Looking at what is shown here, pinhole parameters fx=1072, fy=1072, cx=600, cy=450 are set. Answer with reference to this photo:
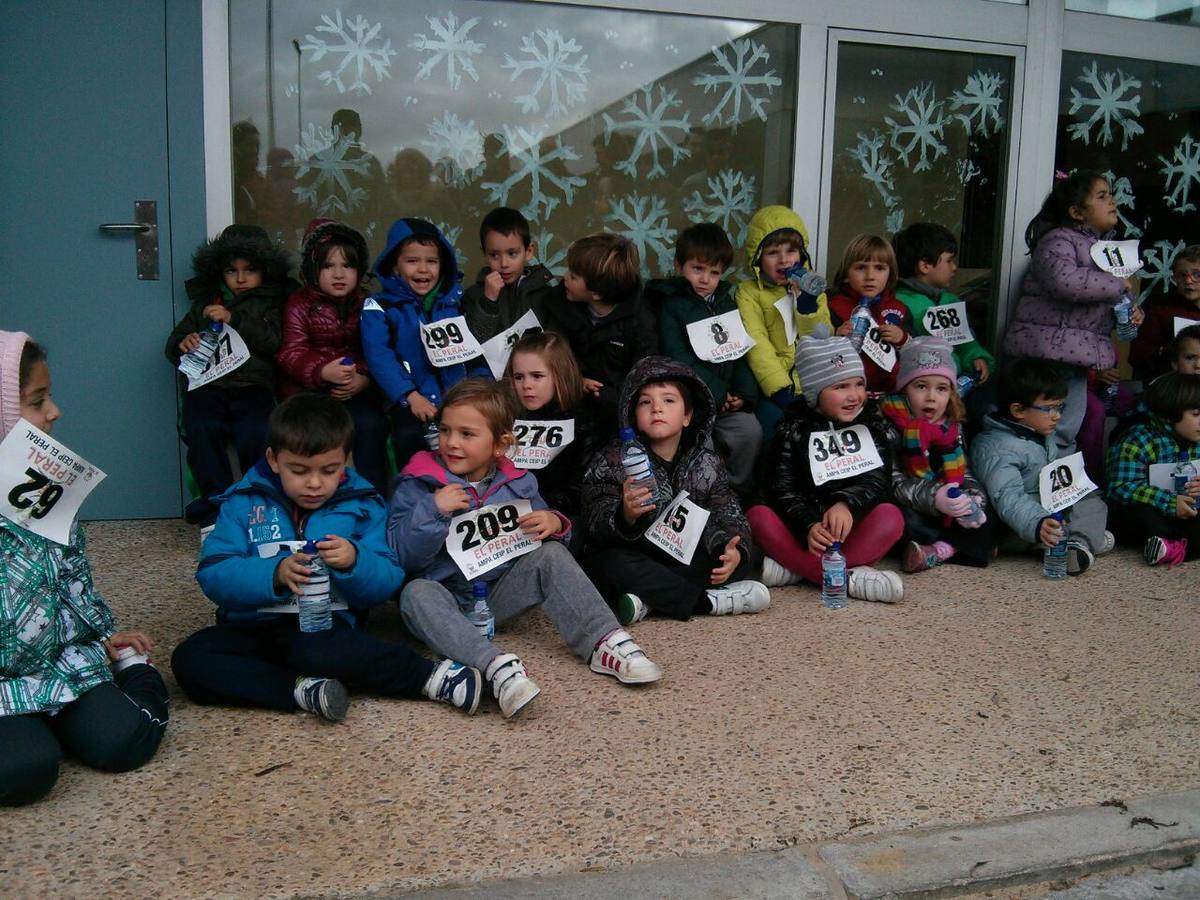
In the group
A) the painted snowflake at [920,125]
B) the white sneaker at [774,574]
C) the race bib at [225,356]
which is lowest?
the white sneaker at [774,574]

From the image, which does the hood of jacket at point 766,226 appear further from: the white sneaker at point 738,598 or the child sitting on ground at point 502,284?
the white sneaker at point 738,598

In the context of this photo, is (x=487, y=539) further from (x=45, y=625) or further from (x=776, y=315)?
(x=776, y=315)

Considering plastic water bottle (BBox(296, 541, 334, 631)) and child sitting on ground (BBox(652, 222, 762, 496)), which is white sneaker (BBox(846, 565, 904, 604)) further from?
plastic water bottle (BBox(296, 541, 334, 631))

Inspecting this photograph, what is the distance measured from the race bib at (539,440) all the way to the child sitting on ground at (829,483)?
86 centimetres

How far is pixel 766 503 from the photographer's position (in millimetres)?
4766

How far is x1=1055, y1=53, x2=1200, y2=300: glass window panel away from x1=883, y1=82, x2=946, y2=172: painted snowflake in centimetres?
78

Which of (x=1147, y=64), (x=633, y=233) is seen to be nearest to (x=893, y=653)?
(x=633, y=233)

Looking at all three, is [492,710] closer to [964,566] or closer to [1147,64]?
[964,566]

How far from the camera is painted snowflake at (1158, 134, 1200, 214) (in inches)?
262

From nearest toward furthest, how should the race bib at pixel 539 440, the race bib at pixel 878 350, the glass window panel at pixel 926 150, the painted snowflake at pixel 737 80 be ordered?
the race bib at pixel 539 440
the race bib at pixel 878 350
the painted snowflake at pixel 737 80
the glass window panel at pixel 926 150

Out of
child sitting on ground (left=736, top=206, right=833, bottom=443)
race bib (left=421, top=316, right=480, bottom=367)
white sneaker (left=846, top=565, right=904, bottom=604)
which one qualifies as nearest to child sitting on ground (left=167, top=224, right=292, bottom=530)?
race bib (left=421, top=316, right=480, bottom=367)

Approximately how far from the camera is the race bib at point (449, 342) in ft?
15.8

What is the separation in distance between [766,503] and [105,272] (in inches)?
127

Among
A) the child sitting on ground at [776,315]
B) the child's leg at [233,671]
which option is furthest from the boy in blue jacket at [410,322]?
the child's leg at [233,671]
